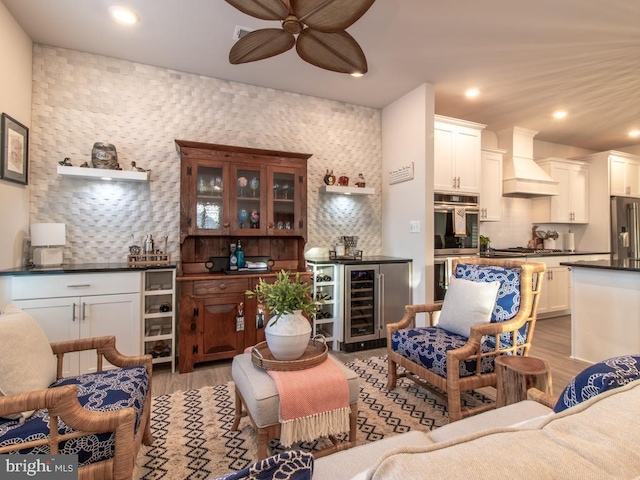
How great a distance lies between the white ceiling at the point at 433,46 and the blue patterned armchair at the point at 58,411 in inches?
95.1

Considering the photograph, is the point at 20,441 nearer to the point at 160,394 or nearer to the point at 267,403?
the point at 267,403

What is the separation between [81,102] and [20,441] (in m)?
3.02

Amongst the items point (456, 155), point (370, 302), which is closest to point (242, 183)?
point (370, 302)

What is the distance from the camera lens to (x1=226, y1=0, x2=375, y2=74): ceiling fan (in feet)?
5.45

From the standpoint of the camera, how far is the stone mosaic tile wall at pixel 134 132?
9.66 ft

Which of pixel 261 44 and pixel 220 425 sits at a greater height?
pixel 261 44

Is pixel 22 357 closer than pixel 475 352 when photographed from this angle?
Yes

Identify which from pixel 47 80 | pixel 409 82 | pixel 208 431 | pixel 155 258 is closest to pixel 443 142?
pixel 409 82

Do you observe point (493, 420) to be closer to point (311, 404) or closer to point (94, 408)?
point (311, 404)

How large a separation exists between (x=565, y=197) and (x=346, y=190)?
4.17m

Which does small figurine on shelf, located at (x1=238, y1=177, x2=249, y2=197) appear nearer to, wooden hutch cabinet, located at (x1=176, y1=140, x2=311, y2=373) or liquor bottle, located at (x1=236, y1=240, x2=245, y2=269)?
wooden hutch cabinet, located at (x1=176, y1=140, x2=311, y2=373)

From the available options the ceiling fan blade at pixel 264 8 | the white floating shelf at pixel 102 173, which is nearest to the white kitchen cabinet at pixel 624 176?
the ceiling fan blade at pixel 264 8

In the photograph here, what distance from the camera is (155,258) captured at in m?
3.10

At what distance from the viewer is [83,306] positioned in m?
2.56
